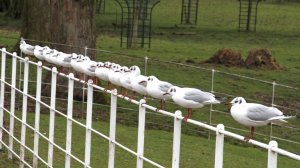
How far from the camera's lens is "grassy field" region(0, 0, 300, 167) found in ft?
47.1

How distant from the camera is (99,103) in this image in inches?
607

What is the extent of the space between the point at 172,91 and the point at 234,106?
0.66 metres

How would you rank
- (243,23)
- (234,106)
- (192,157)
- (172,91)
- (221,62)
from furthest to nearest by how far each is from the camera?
(243,23) < (221,62) < (192,157) < (172,91) < (234,106)

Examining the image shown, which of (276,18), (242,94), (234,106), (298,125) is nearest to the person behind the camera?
(234,106)

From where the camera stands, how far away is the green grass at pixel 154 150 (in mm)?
10320

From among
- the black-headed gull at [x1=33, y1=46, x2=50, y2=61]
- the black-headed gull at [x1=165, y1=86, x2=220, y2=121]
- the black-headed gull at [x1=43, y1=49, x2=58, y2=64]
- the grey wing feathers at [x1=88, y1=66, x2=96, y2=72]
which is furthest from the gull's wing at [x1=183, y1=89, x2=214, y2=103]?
the black-headed gull at [x1=33, y1=46, x2=50, y2=61]

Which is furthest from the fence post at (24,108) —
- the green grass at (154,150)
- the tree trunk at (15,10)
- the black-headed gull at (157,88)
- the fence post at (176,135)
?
the tree trunk at (15,10)

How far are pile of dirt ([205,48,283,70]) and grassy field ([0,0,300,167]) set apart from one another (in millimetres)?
431

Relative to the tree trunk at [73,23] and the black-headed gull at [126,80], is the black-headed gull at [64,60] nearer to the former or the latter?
the black-headed gull at [126,80]

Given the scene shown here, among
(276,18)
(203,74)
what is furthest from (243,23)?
(203,74)

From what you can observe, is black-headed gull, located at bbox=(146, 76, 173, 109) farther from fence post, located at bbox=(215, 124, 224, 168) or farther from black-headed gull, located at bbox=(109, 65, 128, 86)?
fence post, located at bbox=(215, 124, 224, 168)

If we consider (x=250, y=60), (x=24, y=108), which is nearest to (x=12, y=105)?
(x=24, y=108)

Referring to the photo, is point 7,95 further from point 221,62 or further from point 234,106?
point 234,106

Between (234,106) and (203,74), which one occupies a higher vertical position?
(234,106)
